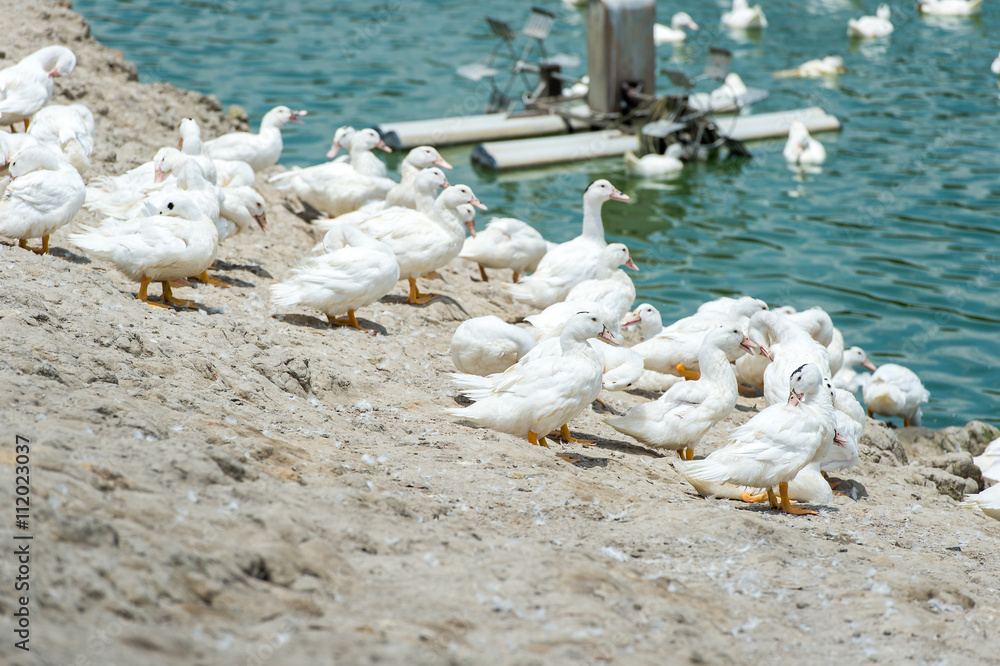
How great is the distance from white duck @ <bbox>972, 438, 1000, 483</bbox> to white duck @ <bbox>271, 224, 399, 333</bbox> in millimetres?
4945

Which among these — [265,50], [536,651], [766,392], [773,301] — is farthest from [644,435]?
[265,50]

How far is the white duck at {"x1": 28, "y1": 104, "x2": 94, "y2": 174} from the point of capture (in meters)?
8.05

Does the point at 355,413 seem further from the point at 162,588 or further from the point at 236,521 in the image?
the point at 162,588

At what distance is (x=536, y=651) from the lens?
111 inches

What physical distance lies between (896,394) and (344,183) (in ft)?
20.0

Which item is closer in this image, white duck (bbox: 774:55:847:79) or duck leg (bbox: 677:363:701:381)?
duck leg (bbox: 677:363:701:381)

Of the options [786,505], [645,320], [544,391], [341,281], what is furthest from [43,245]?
[786,505]

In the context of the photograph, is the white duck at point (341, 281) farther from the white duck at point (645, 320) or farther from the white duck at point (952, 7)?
the white duck at point (952, 7)

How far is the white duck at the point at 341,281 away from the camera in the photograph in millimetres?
6953

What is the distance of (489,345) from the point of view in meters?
6.40

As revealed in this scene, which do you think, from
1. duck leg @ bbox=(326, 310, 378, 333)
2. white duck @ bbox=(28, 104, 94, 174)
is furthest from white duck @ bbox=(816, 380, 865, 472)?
white duck @ bbox=(28, 104, 94, 174)

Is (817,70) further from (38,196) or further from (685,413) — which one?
(38,196)

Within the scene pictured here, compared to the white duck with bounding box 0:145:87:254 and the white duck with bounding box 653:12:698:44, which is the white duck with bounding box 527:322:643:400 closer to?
the white duck with bounding box 0:145:87:254

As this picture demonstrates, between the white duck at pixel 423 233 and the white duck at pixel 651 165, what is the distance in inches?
288
